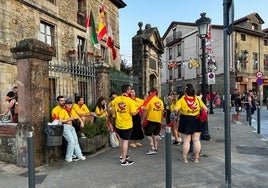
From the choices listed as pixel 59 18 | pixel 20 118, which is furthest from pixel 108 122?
pixel 59 18

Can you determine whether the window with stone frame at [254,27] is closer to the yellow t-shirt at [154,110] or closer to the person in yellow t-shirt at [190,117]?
the yellow t-shirt at [154,110]

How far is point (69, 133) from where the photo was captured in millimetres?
6719

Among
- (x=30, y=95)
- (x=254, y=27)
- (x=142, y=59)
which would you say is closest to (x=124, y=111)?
(x=30, y=95)

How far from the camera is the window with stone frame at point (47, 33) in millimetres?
15430

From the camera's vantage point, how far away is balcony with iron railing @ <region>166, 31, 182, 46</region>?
43.0 metres

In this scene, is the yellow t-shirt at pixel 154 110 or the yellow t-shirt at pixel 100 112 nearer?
the yellow t-shirt at pixel 154 110

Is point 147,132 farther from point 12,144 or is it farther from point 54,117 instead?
point 12,144

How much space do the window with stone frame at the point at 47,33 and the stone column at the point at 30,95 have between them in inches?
369

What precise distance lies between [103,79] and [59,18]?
8.03 metres

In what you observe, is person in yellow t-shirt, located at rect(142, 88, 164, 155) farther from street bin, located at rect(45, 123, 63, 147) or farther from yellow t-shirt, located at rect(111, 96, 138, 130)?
street bin, located at rect(45, 123, 63, 147)

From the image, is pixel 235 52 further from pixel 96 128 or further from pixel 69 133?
pixel 69 133

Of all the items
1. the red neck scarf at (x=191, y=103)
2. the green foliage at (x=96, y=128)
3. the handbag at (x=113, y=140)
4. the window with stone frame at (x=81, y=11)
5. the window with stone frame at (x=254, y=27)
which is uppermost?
the window with stone frame at (x=254, y=27)

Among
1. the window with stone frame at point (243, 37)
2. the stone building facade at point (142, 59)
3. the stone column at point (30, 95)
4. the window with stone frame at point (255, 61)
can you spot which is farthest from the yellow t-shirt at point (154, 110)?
the window with stone frame at point (255, 61)

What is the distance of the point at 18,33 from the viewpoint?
13.3 meters
